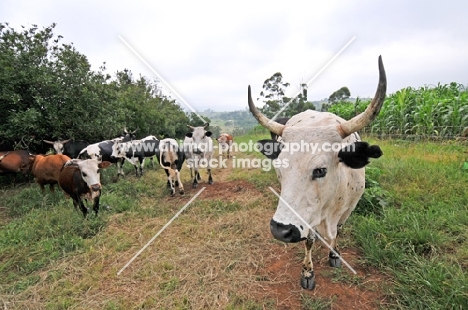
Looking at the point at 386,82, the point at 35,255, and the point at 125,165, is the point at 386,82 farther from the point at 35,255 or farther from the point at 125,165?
the point at 125,165

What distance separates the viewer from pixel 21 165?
7.89 metres

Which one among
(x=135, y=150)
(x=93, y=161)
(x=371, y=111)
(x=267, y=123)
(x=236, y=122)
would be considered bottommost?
(x=236, y=122)

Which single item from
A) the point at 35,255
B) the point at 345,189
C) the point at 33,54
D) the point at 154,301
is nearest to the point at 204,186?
the point at 35,255

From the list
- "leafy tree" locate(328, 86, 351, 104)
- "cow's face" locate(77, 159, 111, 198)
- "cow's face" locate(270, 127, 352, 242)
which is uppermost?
"leafy tree" locate(328, 86, 351, 104)

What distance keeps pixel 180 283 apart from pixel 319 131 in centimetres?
249

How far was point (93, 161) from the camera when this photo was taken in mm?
5203

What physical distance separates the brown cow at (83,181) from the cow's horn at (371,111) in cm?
460

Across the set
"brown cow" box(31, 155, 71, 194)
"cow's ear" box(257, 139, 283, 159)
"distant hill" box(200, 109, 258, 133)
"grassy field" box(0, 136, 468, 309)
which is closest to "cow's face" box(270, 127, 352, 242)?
"cow's ear" box(257, 139, 283, 159)

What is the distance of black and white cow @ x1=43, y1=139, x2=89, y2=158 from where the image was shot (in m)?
9.12

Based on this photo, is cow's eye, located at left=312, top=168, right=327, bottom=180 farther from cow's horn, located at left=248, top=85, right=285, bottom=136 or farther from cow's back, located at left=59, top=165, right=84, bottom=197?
cow's back, located at left=59, top=165, right=84, bottom=197

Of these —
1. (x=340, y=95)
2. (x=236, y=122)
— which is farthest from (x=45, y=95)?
(x=236, y=122)

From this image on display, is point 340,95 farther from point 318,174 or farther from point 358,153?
point 318,174

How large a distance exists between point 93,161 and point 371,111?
5079mm

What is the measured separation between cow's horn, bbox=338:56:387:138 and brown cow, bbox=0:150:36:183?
356 inches
